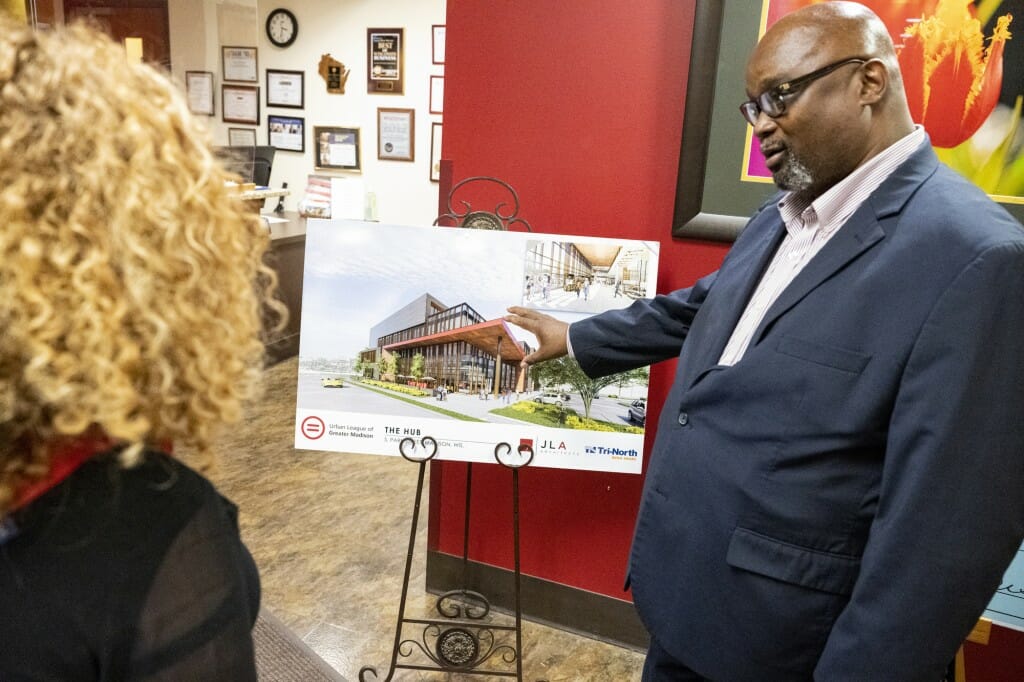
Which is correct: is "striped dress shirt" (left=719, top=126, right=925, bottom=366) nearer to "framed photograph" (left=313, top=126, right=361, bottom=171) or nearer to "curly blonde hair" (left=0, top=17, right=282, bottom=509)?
"curly blonde hair" (left=0, top=17, right=282, bottom=509)

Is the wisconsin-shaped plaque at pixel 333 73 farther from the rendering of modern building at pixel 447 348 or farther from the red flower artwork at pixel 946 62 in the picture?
the red flower artwork at pixel 946 62

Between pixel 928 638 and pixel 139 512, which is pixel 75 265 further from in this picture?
pixel 928 638

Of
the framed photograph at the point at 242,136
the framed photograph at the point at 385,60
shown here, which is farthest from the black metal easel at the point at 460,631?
the framed photograph at the point at 242,136

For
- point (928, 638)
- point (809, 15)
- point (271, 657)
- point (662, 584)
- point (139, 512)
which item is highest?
point (809, 15)

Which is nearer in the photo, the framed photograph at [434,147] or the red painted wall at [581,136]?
the red painted wall at [581,136]

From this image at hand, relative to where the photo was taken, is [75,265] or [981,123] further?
[981,123]

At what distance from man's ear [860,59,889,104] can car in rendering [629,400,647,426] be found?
3.13 ft

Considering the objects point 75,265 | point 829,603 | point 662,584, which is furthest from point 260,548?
point 75,265

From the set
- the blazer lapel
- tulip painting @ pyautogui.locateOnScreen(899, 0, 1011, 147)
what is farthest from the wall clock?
the blazer lapel

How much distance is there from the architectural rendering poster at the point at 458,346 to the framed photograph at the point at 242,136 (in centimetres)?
529

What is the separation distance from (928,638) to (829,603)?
148mm

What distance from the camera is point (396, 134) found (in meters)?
6.08

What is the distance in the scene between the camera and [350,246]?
1.90 m

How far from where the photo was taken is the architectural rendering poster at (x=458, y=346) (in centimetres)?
188
